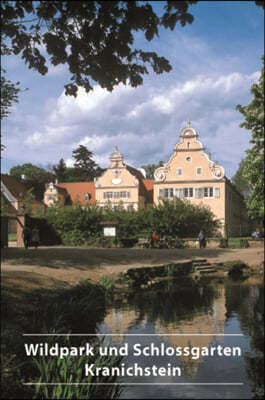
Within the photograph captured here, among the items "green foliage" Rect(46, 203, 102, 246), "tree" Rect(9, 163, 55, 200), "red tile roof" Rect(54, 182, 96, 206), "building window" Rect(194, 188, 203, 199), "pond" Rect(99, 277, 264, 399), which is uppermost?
"tree" Rect(9, 163, 55, 200)

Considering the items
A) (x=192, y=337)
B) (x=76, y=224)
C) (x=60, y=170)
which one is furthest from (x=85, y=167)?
(x=192, y=337)

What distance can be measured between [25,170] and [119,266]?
66852 mm

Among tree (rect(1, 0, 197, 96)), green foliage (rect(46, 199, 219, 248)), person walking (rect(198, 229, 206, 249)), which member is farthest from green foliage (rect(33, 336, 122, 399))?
green foliage (rect(46, 199, 219, 248))

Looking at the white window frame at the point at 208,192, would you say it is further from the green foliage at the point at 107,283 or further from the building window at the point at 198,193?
the green foliage at the point at 107,283

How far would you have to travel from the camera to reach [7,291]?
43.5 feet

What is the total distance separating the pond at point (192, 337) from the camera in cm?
724

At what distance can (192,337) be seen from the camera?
10.1m

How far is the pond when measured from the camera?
7238mm

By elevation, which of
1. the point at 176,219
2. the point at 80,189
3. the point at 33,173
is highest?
the point at 33,173

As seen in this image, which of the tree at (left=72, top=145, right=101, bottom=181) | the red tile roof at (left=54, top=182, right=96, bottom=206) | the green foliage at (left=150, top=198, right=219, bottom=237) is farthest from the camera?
the tree at (left=72, top=145, right=101, bottom=181)

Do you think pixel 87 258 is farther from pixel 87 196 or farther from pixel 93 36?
pixel 87 196

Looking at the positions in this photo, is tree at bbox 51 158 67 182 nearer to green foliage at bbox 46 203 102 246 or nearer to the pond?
green foliage at bbox 46 203 102 246

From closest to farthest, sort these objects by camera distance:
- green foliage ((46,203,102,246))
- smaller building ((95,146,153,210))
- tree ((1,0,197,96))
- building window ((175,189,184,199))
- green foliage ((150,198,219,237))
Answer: tree ((1,0,197,96)), green foliage ((150,198,219,237)), green foliage ((46,203,102,246)), building window ((175,189,184,199)), smaller building ((95,146,153,210))

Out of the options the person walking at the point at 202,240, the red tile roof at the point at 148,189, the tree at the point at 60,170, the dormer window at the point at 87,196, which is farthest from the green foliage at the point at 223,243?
the tree at the point at 60,170
